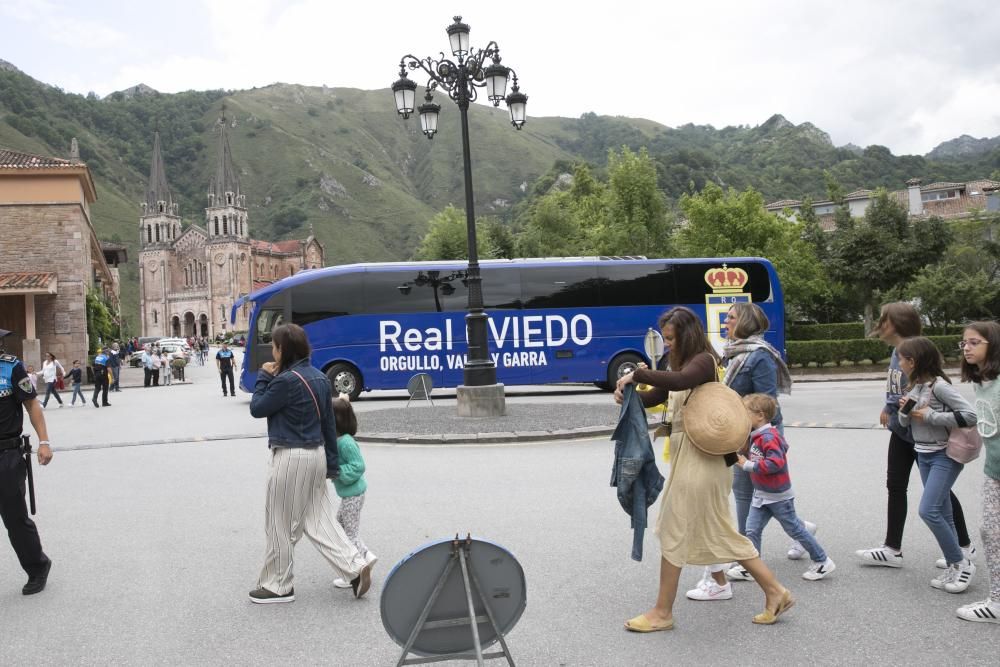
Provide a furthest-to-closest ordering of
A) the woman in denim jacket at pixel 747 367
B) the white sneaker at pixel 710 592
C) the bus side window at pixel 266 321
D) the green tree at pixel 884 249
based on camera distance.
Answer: the green tree at pixel 884 249 < the bus side window at pixel 266 321 < the woman in denim jacket at pixel 747 367 < the white sneaker at pixel 710 592

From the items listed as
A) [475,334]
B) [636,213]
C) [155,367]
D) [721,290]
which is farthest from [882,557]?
[636,213]

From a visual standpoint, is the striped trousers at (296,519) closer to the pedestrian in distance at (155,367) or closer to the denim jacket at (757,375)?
the denim jacket at (757,375)

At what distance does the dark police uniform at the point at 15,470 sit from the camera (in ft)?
16.9

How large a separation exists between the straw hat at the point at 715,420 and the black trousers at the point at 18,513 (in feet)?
13.9

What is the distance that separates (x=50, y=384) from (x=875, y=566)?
24200 mm

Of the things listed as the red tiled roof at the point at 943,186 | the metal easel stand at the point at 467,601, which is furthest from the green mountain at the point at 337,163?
the metal easel stand at the point at 467,601

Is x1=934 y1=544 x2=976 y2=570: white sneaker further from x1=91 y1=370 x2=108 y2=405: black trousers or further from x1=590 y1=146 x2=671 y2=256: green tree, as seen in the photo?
x1=590 y1=146 x2=671 y2=256: green tree

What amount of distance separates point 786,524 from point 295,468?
3078mm

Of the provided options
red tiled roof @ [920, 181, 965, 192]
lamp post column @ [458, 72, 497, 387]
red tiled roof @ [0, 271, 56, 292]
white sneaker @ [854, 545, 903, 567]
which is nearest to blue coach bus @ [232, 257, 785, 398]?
lamp post column @ [458, 72, 497, 387]

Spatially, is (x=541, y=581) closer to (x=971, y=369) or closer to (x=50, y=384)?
(x=971, y=369)

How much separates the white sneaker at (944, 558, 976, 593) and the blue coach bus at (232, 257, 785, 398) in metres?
16.0

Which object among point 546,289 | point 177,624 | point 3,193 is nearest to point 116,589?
point 177,624

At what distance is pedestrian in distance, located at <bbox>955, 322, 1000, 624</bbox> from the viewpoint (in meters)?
4.30

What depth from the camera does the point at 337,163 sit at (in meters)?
167
